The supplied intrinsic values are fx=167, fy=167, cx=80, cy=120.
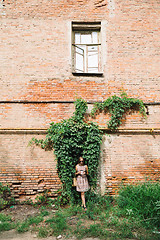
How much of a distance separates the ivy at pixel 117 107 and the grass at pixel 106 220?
82.2 inches

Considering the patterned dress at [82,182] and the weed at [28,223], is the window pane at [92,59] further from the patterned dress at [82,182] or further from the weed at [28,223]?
the weed at [28,223]

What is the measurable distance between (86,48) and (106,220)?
562 cm

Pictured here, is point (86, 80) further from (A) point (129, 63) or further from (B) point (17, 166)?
(B) point (17, 166)

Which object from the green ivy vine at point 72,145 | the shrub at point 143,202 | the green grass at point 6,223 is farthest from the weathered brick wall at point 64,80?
the green grass at point 6,223

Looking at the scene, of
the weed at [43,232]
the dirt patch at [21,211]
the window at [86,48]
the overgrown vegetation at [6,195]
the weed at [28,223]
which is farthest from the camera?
the window at [86,48]

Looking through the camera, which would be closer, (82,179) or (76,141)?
(82,179)

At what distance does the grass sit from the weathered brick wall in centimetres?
82

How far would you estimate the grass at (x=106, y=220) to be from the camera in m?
3.43

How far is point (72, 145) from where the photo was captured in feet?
16.8

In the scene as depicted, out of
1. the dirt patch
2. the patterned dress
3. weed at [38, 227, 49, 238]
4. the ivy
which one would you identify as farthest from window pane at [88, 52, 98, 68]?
weed at [38, 227, 49, 238]

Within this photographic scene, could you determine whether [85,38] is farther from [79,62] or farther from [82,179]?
[82,179]

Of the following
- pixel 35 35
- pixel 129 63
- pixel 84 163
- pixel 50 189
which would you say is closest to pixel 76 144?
pixel 84 163

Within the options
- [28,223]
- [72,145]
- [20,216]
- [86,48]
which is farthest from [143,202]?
[86,48]

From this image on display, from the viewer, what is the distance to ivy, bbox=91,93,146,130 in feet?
18.1
